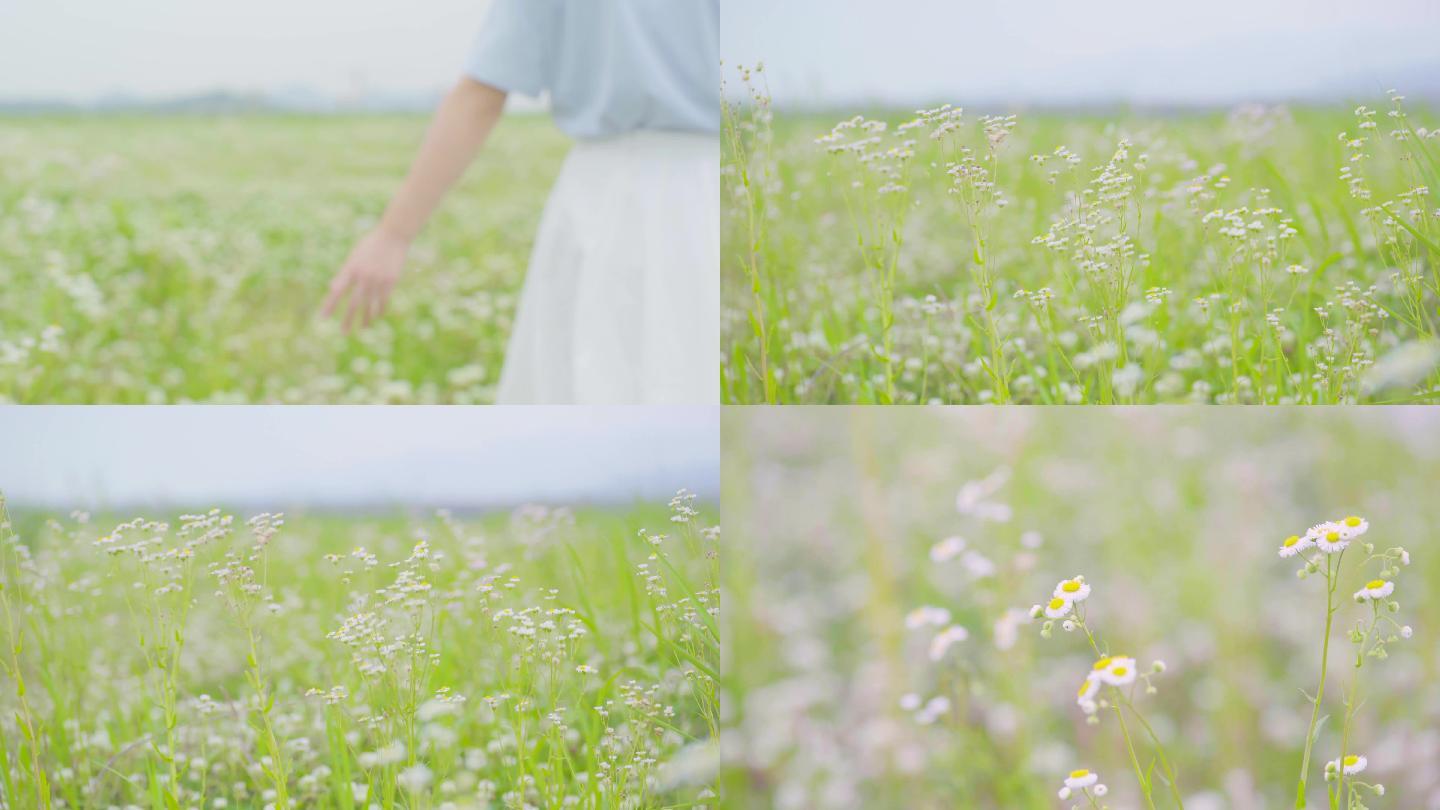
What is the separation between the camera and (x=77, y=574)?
1.16 m

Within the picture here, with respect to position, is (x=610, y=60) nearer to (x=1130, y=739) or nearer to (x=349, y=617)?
(x=349, y=617)

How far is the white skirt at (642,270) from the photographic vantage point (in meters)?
1.16

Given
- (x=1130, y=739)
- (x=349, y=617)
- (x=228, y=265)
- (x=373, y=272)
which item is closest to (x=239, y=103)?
(x=228, y=265)

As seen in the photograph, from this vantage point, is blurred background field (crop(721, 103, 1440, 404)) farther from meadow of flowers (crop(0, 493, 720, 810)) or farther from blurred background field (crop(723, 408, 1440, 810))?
meadow of flowers (crop(0, 493, 720, 810))

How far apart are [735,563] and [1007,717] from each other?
0.36 m

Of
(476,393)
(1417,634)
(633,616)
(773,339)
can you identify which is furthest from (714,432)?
(1417,634)

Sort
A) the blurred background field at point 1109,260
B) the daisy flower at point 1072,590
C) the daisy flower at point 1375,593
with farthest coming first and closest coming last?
1. the blurred background field at point 1109,260
2. the daisy flower at point 1072,590
3. the daisy flower at point 1375,593

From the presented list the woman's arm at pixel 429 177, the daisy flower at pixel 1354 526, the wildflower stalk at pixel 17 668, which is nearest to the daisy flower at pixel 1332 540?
the daisy flower at pixel 1354 526

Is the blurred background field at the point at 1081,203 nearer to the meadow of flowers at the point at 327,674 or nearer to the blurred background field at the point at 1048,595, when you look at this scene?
the blurred background field at the point at 1048,595

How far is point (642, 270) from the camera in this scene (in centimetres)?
116

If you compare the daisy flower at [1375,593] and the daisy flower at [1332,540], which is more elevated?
the daisy flower at [1332,540]

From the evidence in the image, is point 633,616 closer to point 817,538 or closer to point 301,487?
point 817,538

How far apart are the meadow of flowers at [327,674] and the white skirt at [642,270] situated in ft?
0.73

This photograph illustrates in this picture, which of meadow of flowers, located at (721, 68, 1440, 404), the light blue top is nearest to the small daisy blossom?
meadow of flowers, located at (721, 68, 1440, 404)
